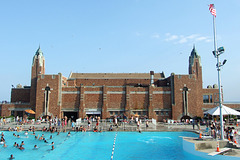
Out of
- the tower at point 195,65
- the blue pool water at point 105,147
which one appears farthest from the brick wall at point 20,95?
the tower at point 195,65

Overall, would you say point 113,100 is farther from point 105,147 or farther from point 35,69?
point 105,147

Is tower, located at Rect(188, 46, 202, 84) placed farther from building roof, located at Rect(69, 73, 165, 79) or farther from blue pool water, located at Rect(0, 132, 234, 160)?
blue pool water, located at Rect(0, 132, 234, 160)

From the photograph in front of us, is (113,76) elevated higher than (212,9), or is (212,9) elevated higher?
(212,9)

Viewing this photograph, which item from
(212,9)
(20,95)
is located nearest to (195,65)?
(212,9)

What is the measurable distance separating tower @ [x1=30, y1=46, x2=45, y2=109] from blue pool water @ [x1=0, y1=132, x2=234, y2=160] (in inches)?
697

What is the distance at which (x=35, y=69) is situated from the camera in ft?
166

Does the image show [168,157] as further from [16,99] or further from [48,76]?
[16,99]

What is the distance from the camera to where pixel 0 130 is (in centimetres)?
3269

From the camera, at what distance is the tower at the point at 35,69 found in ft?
157

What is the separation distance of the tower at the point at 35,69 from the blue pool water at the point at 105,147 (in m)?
17.7

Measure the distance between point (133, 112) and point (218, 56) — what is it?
28.2 m

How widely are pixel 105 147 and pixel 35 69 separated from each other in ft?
113

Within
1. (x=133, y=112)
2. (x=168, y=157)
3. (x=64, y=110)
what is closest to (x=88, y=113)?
(x=64, y=110)

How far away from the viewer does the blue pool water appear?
19578 mm
